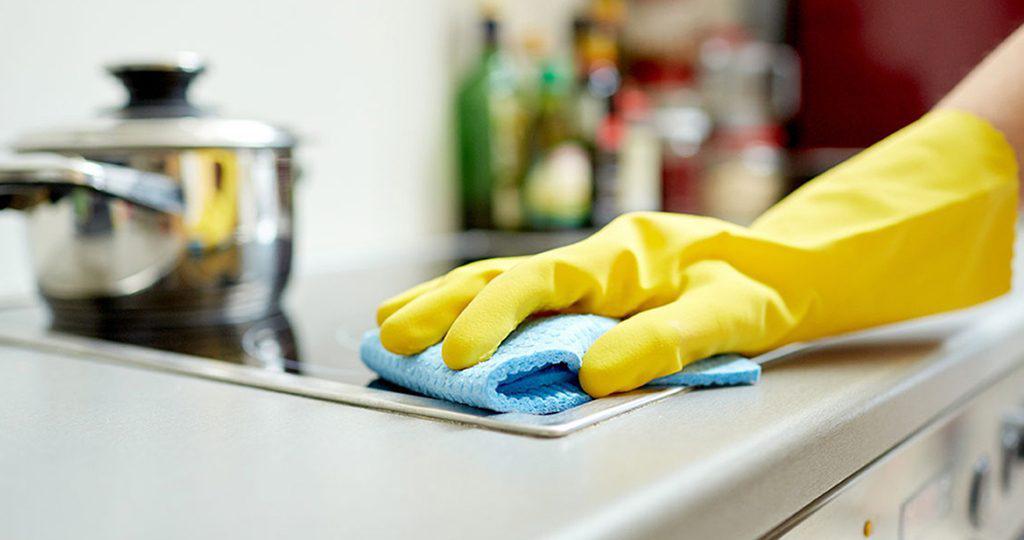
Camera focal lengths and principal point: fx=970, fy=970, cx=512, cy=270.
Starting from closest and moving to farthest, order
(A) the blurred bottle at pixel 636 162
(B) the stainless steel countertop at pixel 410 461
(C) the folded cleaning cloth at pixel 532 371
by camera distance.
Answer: (B) the stainless steel countertop at pixel 410 461 → (C) the folded cleaning cloth at pixel 532 371 → (A) the blurred bottle at pixel 636 162

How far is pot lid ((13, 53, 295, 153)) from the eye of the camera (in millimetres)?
617

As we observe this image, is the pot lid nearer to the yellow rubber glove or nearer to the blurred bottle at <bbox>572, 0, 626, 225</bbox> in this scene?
the yellow rubber glove

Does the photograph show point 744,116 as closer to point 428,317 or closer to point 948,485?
point 948,485

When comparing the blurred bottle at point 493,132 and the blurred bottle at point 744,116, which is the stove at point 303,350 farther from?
the blurred bottle at point 744,116

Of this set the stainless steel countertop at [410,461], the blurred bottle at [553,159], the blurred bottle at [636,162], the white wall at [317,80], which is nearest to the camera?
the stainless steel countertop at [410,461]

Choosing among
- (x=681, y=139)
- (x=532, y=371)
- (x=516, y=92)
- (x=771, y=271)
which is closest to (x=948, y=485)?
(x=771, y=271)

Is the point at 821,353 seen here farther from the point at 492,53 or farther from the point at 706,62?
the point at 706,62

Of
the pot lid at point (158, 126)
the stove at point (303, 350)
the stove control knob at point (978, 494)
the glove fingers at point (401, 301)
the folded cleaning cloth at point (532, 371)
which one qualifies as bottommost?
the stove control knob at point (978, 494)

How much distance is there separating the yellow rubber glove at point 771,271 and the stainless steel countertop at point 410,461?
0.03 m

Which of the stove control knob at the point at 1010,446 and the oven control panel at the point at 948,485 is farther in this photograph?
the stove control knob at the point at 1010,446

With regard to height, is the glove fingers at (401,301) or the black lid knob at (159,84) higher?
the black lid knob at (159,84)

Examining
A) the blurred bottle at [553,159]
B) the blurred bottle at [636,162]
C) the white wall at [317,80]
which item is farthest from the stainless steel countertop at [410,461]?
the blurred bottle at [636,162]

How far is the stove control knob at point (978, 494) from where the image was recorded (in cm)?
61

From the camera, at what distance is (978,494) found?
0.62m
